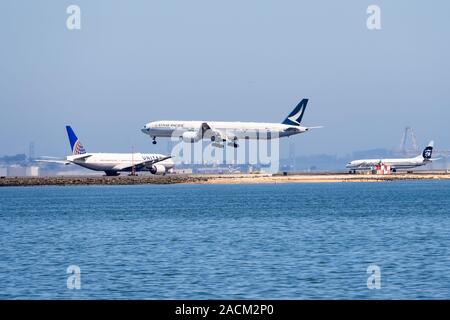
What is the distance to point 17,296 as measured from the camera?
42406 millimetres

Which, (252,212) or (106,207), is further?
(106,207)

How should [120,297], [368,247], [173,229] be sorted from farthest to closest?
1. [173,229]
2. [368,247]
3. [120,297]

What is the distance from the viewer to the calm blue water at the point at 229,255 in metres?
Answer: 43.8

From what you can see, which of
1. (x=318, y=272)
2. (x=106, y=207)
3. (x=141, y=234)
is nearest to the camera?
(x=318, y=272)

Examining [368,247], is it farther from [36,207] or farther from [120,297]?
[36,207]

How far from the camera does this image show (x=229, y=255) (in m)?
59.0

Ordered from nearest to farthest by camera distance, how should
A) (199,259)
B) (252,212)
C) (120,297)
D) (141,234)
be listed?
(120,297) < (199,259) < (141,234) < (252,212)

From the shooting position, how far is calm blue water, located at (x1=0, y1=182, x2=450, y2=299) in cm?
4384

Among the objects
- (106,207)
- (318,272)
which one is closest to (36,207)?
(106,207)
